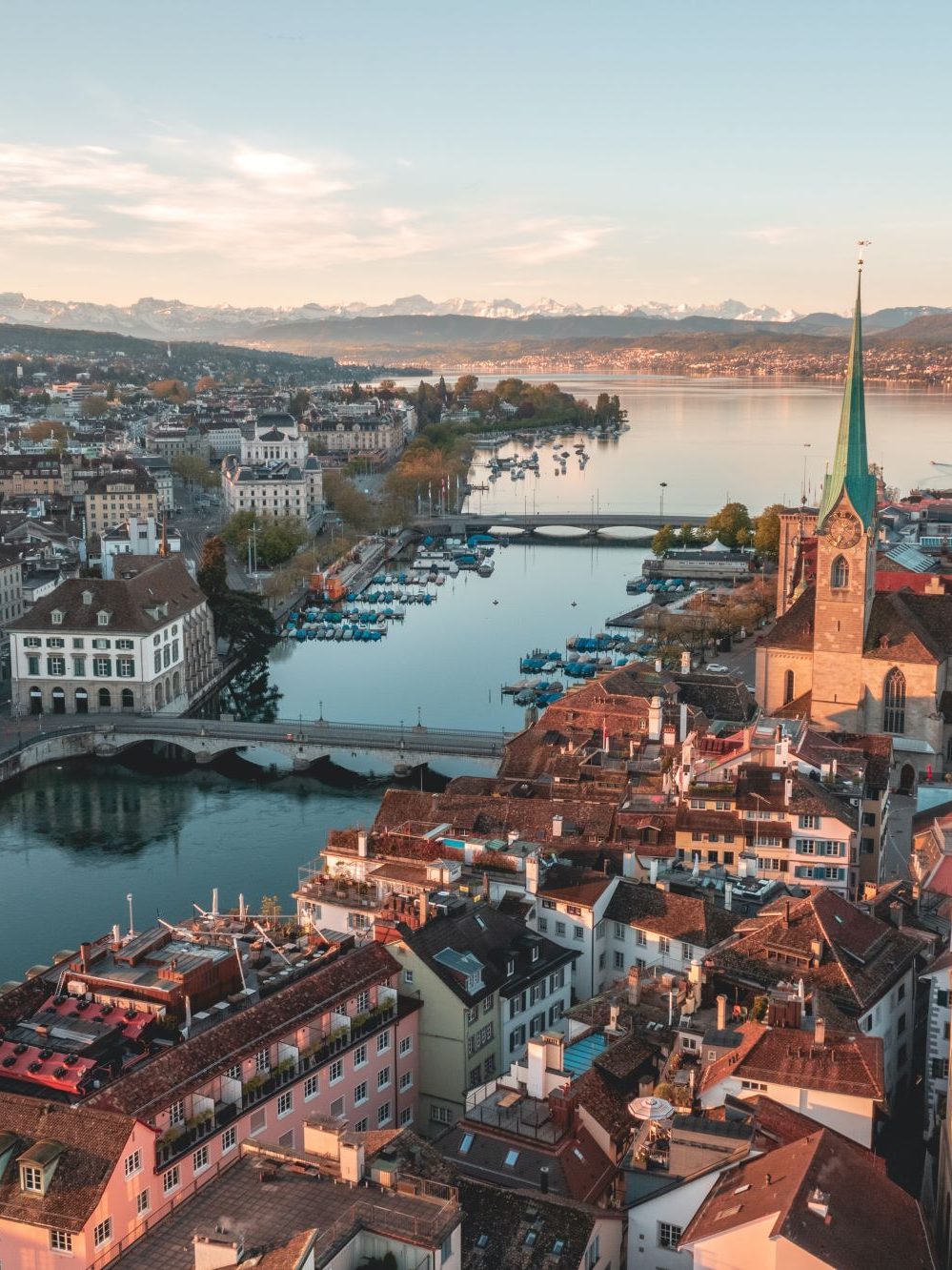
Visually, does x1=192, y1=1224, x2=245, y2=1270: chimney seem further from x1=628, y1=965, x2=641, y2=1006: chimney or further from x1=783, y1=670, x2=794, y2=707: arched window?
x1=783, y1=670, x2=794, y2=707: arched window

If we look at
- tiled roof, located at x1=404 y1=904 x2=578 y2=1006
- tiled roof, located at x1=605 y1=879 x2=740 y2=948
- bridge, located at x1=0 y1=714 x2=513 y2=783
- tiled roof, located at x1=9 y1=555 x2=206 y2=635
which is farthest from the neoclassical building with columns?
tiled roof, located at x1=9 y1=555 x2=206 y2=635

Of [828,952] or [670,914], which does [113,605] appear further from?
[828,952]

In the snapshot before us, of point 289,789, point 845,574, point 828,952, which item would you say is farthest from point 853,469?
point 828,952

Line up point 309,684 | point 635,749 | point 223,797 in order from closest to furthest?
point 635,749 → point 223,797 → point 309,684

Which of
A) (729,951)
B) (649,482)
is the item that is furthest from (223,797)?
(649,482)

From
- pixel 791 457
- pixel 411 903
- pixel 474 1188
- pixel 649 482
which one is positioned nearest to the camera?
pixel 474 1188

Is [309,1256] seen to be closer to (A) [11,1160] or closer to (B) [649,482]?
(A) [11,1160]

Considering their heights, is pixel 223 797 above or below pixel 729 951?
below

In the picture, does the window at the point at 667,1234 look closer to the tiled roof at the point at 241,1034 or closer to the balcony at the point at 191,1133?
the balcony at the point at 191,1133
